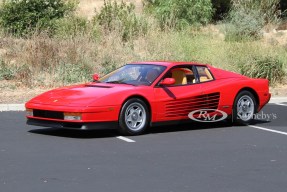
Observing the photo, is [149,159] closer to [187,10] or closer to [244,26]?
[244,26]

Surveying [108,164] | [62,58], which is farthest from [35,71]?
[108,164]

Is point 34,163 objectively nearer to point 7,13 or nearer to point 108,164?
point 108,164

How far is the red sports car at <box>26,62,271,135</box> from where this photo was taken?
448 inches

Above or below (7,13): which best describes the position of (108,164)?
below

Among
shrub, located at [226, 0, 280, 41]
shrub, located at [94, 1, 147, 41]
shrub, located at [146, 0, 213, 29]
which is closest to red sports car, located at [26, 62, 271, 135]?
shrub, located at [94, 1, 147, 41]

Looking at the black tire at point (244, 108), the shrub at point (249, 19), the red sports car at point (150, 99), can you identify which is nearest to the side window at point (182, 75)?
the red sports car at point (150, 99)

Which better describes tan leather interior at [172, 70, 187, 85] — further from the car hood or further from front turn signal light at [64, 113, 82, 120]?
front turn signal light at [64, 113, 82, 120]

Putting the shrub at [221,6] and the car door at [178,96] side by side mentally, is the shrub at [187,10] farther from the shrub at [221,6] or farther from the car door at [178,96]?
the car door at [178,96]

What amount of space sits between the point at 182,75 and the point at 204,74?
0.46 metres

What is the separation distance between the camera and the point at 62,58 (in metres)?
21.5

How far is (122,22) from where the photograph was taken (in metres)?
25.8

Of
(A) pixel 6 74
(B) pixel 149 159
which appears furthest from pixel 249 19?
(B) pixel 149 159

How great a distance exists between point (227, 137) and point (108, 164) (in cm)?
336

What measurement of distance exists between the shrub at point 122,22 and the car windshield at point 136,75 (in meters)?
11.7
